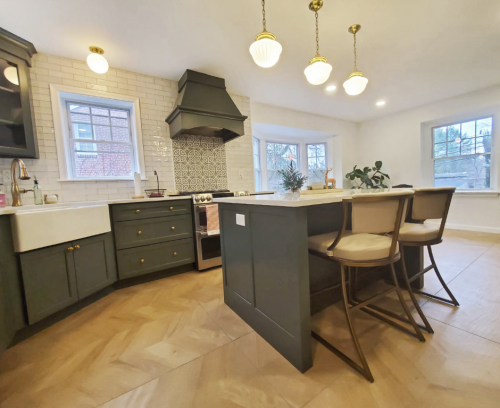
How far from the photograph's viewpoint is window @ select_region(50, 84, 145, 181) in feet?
7.85

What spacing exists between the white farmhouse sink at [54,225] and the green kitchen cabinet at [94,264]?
0.29 ft

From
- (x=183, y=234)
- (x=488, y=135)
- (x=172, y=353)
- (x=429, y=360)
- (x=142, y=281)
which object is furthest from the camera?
(x=488, y=135)

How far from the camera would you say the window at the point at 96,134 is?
239cm

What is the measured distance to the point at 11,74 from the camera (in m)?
1.99

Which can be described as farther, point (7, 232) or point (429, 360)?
point (7, 232)

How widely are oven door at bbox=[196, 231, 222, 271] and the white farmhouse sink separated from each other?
3.14ft

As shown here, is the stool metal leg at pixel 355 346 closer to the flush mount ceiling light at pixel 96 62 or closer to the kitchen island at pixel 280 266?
the kitchen island at pixel 280 266

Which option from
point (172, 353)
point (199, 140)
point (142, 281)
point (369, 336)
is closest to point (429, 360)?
point (369, 336)

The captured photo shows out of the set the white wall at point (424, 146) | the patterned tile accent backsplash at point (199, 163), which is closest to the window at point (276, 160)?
the patterned tile accent backsplash at point (199, 163)

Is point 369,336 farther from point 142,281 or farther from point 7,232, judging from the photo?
point 7,232

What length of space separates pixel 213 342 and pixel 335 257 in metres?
0.97

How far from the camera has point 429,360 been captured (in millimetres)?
1128

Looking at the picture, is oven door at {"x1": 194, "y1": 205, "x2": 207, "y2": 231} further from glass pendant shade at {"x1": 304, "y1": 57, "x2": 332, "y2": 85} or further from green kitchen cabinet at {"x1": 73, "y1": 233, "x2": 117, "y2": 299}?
glass pendant shade at {"x1": 304, "y1": 57, "x2": 332, "y2": 85}

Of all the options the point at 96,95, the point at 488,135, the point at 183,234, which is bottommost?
the point at 183,234
